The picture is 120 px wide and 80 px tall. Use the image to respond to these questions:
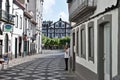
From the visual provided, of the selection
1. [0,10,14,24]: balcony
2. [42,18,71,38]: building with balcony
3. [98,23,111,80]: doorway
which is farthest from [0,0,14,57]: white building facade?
[42,18,71,38]: building with balcony

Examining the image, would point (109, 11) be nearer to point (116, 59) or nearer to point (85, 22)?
point (116, 59)

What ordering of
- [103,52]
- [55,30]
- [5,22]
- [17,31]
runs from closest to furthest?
[103,52] < [5,22] < [17,31] < [55,30]

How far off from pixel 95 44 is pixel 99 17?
1.32 m

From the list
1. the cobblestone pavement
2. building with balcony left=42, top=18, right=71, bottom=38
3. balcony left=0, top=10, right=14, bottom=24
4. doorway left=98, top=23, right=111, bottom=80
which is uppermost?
building with balcony left=42, top=18, right=71, bottom=38

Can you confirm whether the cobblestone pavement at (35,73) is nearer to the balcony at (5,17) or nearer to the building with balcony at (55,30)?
the balcony at (5,17)

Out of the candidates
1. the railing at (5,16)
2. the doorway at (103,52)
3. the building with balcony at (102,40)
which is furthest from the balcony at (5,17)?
the doorway at (103,52)

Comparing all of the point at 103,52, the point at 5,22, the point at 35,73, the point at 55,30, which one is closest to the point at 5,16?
the point at 5,22

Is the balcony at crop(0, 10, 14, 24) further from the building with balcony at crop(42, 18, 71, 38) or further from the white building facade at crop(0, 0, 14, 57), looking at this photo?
the building with balcony at crop(42, 18, 71, 38)

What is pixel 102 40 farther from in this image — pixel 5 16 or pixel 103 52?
pixel 5 16

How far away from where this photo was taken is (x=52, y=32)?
12925 cm

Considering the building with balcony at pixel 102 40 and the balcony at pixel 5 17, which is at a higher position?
the balcony at pixel 5 17

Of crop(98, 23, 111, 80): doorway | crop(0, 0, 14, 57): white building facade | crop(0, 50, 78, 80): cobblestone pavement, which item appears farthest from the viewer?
crop(0, 0, 14, 57): white building facade

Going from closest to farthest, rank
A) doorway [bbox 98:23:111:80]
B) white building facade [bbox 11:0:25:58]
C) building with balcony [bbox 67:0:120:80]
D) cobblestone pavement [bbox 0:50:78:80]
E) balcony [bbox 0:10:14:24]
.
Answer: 1. building with balcony [bbox 67:0:120:80]
2. doorway [bbox 98:23:111:80]
3. cobblestone pavement [bbox 0:50:78:80]
4. balcony [bbox 0:10:14:24]
5. white building facade [bbox 11:0:25:58]

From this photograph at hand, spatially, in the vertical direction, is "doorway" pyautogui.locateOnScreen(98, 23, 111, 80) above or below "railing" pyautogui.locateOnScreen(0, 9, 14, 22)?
below
